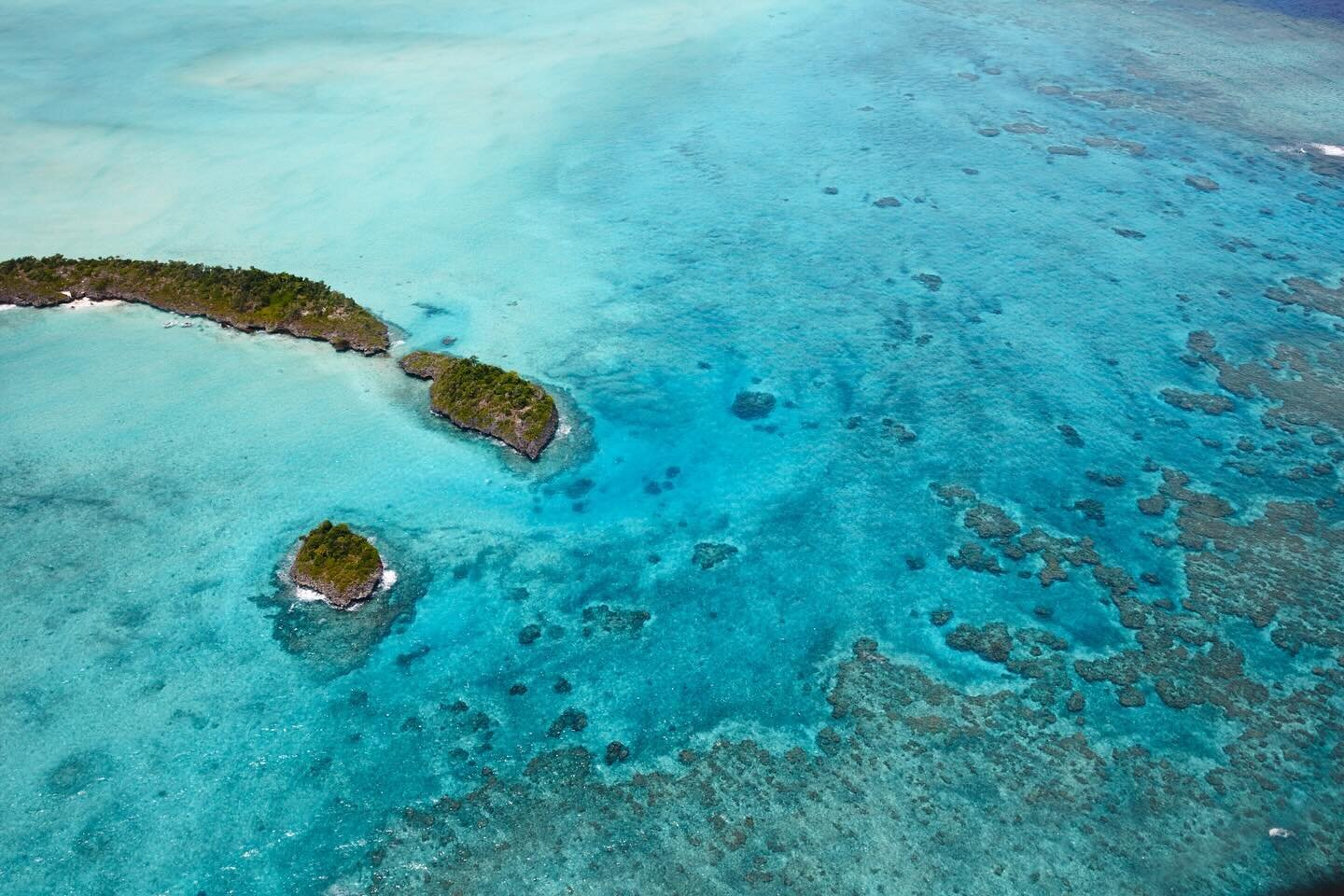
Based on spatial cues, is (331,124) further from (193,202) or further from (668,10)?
(668,10)

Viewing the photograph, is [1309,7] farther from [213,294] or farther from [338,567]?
[338,567]

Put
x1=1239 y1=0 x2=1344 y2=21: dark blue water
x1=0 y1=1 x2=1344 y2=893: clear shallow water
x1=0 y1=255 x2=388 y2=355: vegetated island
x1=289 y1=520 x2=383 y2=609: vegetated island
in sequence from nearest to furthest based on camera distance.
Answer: x1=0 y1=1 x2=1344 y2=893: clear shallow water → x1=289 y1=520 x2=383 y2=609: vegetated island → x1=0 y1=255 x2=388 y2=355: vegetated island → x1=1239 y1=0 x2=1344 y2=21: dark blue water

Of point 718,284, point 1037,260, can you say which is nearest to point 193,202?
point 718,284

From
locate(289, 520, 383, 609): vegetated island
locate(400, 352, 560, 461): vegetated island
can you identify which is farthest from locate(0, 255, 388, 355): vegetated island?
→ locate(289, 520, 383, 609): vegetated island

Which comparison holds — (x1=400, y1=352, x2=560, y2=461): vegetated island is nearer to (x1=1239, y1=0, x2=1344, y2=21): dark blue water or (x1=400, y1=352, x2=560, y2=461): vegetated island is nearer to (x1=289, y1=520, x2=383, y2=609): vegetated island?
(x1=289, y1=520, x2=383, y2=609): vegetated island

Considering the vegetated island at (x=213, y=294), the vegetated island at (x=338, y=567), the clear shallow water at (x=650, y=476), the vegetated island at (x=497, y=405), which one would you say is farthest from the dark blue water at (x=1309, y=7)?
the vegetated island at (x=338, y=567)
